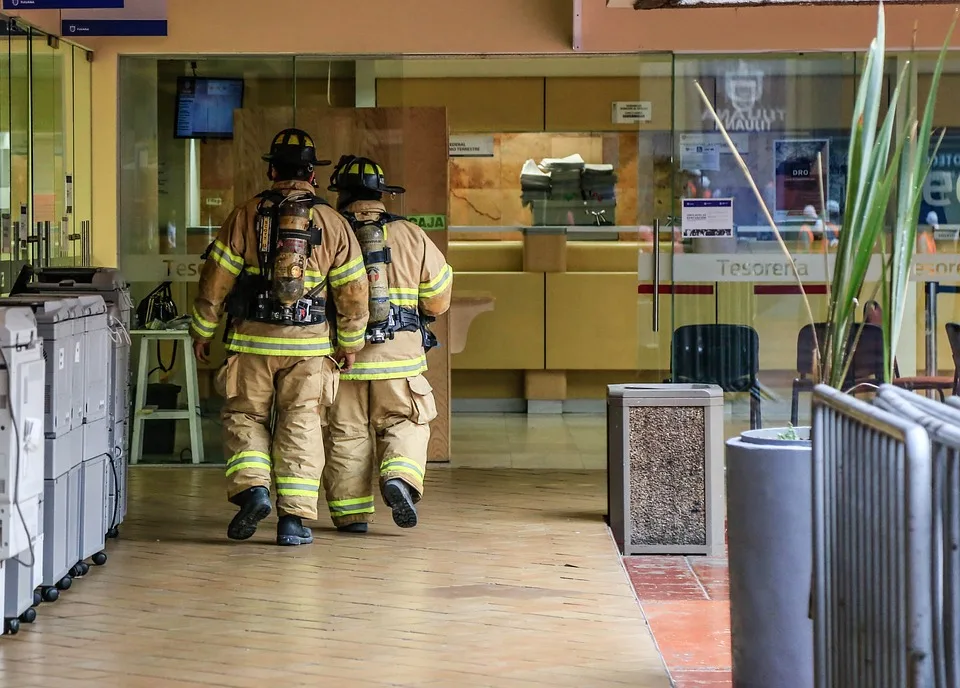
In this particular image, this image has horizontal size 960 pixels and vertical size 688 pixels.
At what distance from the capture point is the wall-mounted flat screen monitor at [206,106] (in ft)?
28.0

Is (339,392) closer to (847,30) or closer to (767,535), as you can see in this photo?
→ (767,535)

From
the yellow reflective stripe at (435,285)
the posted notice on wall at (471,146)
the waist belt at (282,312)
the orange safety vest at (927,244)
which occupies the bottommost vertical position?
the waist belt at (282,312)

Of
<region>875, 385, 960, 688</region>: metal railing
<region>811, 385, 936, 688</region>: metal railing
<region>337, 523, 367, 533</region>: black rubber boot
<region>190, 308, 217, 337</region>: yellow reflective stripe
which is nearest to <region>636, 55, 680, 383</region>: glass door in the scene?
<region>337, 523, 367, 533</region>: black rubber boot

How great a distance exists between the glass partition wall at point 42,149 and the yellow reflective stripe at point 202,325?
1.15 metres

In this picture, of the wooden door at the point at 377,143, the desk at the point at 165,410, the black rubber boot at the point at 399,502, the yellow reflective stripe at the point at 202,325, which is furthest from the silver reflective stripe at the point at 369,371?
the desk at the point at 165,410

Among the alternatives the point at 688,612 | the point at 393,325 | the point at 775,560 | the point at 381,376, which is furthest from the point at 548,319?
the point at 775,560

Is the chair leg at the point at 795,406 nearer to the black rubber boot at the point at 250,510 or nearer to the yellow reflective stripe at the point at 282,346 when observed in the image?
the yellow reflective stripe at the point at 282,346

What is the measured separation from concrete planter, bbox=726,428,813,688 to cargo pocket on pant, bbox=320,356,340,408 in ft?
8.96

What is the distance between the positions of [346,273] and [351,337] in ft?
0.95

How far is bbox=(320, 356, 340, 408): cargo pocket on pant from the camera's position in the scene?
632cm

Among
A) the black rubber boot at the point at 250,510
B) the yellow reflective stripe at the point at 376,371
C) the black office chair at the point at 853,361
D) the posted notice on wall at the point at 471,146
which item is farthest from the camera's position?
the posted notice on wall at the point at 471,146

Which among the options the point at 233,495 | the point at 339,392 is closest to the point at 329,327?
the point at 339,392

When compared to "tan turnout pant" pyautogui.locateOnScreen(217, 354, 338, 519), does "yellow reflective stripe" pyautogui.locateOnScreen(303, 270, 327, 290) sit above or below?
above

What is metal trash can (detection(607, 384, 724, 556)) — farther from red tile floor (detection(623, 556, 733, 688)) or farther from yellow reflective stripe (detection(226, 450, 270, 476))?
yellow reflective stripe (detection(226, 450, 270, 476))
